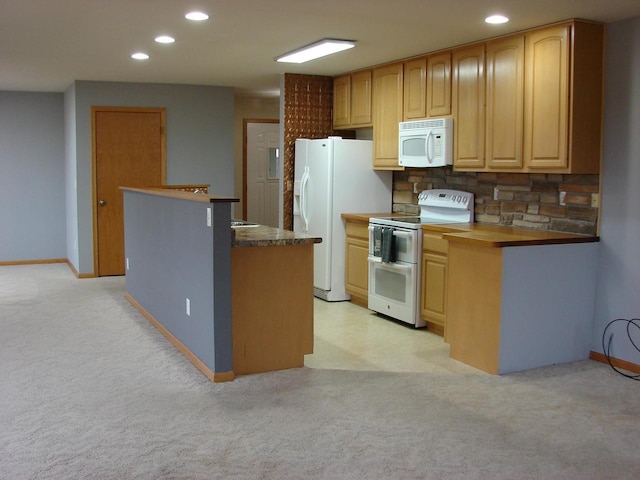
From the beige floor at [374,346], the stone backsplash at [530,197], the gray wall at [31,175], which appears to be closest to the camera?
the beige floor at [374,346]

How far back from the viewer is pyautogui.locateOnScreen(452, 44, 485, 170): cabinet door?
507cm

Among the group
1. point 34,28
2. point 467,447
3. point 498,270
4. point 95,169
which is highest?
point 34,28

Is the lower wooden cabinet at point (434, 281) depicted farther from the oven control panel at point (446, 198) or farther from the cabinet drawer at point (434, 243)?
the oven control panel at point (446, 198)

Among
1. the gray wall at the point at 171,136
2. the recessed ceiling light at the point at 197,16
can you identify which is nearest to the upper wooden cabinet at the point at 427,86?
the recessed ceiling light at the point at 197,16

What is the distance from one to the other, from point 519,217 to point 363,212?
5.82ft

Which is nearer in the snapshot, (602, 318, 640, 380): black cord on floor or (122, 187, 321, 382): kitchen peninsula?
(122, 187, 321, 382): kitchen peninsula

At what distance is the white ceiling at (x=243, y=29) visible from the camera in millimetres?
4047

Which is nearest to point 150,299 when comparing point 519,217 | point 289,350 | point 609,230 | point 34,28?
point 289,350

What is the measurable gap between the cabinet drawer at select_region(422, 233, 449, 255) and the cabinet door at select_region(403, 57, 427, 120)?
112 cm

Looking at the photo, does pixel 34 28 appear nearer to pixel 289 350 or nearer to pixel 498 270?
pixel 289 350

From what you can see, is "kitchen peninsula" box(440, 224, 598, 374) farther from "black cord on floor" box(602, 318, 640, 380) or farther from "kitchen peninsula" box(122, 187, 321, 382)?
"kitchen peninsula" box(122, 187, 321, 382)

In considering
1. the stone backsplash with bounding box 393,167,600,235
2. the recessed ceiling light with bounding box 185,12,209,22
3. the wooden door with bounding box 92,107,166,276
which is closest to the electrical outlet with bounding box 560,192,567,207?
the stone backsplash with bounding box 393,167,600,235

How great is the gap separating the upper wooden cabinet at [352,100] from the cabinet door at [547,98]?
2.10 metres

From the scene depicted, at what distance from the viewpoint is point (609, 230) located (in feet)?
14.6
